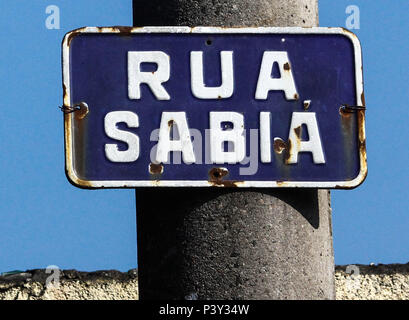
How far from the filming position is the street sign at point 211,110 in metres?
2.63

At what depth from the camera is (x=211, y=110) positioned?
105 inches

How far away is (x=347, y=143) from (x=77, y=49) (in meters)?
0.72

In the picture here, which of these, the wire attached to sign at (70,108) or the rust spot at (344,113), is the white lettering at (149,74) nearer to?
the wire attached to sign at (70,108)

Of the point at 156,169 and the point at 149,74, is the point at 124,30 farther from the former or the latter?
the point at 156,169

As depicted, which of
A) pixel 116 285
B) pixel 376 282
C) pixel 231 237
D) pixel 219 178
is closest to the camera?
pixel 231 237

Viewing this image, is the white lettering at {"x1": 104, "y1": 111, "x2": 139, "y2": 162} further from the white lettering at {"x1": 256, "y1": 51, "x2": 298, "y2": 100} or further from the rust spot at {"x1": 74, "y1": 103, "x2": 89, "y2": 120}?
the white lettering at {"x1": 256, "y1": 51, "x2": 298, "y2": 100}

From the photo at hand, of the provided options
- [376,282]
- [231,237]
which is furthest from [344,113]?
[376,282]

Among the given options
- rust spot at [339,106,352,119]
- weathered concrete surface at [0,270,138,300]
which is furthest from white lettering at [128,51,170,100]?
weathered concrete surface at [0,270,138,300]

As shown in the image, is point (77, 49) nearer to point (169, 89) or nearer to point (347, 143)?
point (169, 89)

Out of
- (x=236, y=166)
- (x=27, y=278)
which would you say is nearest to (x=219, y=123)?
(x=236, y=166)

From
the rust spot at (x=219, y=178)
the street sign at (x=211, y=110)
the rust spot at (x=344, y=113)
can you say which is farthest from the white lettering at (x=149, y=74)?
the rust spot at (x=344, y=113)

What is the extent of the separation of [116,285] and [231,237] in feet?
32.2

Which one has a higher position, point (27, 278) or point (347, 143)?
point (347, 143)
